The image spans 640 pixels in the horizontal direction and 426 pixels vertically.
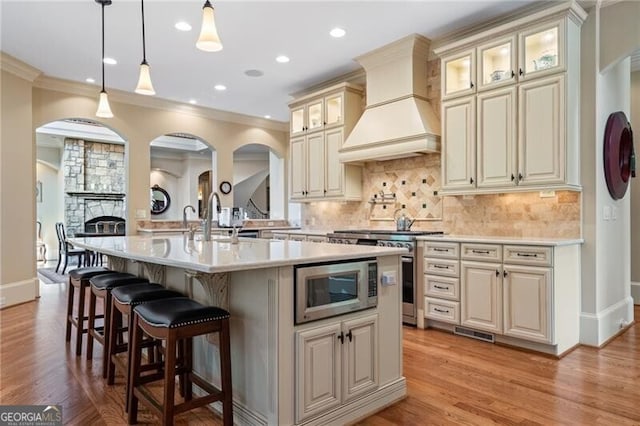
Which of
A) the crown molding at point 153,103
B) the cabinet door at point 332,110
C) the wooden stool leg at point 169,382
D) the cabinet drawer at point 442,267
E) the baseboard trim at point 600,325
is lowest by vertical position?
the baseboard trim at point 600,325

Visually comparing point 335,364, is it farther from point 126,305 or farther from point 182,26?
point 182,26

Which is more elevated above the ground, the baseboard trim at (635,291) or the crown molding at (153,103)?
the crown molding at (153,103)

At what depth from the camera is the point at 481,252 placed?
3.55 meters

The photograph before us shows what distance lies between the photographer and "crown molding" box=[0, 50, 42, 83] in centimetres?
472

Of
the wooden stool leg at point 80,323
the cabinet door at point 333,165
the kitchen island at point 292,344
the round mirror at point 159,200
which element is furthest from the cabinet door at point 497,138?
the round mirror at point 159,200

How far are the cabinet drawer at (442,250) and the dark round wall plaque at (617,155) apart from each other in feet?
4.79

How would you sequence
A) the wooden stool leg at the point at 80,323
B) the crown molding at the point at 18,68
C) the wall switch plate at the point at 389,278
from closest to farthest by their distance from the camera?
1. the wall switch plate at the point at 389,278
2. the wooden stool leg at the point at 80,323
3. the crown molding at the point at 18,68

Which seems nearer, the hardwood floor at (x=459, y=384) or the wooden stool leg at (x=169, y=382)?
the wooden stool leg at (x=169, y=382)

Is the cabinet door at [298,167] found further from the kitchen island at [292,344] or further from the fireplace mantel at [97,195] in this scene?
the fireplace mantel at [97,195]

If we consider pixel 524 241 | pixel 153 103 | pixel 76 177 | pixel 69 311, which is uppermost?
pixel 153 103

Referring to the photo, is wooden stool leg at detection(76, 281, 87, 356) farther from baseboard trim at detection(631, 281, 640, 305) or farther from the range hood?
baseboard trim at detection(631, 281, 640, 305)

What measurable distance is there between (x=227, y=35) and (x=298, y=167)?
85.7 inches

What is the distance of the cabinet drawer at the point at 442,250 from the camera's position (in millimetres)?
3729

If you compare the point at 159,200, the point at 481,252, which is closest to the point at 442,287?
the point at 481,252
